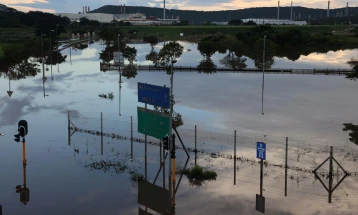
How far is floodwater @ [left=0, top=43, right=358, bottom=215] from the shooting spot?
2125 centimetres

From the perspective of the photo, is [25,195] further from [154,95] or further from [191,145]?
[191,145]

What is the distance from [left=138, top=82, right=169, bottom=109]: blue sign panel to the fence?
344 centimetres

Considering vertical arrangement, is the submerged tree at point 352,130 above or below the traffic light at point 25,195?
above

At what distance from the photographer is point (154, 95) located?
982 inches

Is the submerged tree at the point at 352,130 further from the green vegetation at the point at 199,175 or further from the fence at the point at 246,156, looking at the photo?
the green vegetation at the point at 199,175

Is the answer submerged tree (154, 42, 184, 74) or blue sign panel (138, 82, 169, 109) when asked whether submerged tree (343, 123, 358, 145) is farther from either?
submerged tree (154, 42, 184, 74)

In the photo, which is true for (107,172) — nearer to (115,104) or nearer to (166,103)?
(166,103)

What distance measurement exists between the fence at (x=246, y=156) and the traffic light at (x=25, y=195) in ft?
21.0

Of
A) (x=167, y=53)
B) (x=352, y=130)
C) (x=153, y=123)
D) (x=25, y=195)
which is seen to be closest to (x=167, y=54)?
(x=167, y=53)

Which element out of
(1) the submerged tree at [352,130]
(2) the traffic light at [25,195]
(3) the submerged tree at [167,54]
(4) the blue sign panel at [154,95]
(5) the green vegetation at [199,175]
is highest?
(3) the submerged tree at [167,54]

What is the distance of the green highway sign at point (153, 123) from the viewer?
23953 millimetres

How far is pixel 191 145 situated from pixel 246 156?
4250 millimetres

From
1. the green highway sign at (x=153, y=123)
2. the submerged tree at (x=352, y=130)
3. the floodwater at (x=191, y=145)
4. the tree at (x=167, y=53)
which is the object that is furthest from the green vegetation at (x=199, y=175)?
the tree at (x=167, y=53)

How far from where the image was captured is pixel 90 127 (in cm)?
3522
